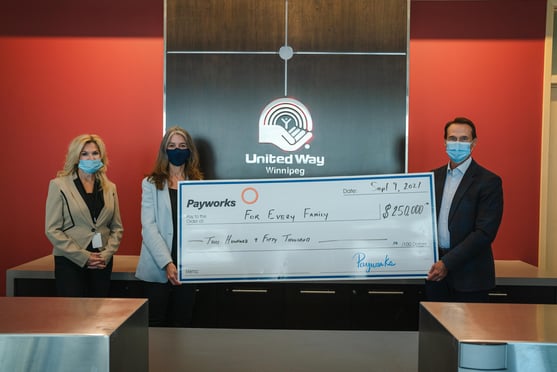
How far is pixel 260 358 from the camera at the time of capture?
1.24 meters

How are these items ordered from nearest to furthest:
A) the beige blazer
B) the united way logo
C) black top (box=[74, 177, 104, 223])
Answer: the beige blazer
black top (box=[74, 177, 104, 223])
the united way logo

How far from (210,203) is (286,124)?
3.71 feet

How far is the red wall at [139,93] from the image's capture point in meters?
3.95

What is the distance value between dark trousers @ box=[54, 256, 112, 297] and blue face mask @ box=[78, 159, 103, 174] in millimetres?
489

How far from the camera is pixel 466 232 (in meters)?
2.54

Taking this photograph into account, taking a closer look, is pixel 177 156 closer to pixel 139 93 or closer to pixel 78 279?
pixel 78 279

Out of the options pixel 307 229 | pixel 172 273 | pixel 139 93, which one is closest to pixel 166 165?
pixel 172 273

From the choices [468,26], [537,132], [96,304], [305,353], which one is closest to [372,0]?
[468,26]

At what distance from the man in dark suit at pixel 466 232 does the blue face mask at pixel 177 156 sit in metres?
1.29

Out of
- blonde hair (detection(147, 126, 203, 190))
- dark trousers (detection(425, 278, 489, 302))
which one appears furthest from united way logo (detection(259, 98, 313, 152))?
dark trousers (detection(425, 278, 489, 302))

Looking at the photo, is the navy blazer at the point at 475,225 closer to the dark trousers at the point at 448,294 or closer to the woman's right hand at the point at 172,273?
the dark trousers at the point at 448,294

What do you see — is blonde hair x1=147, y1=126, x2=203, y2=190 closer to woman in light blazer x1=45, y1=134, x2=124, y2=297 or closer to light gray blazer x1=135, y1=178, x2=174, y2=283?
light gray blazer x1=135, y1=178, x2=174, y2=283

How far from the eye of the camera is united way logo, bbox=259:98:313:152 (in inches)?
132

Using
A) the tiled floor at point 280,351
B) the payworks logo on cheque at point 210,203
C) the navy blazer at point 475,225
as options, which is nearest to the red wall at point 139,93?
the navy blazer at point 475,225
